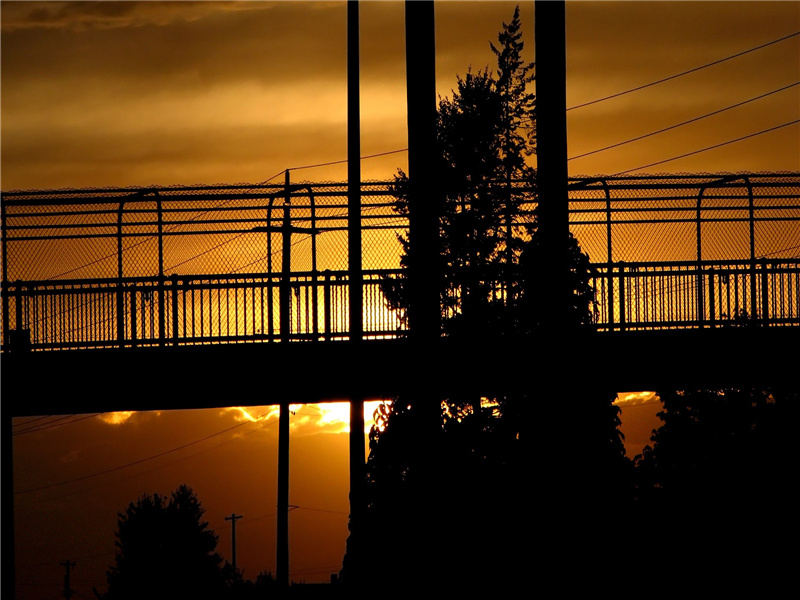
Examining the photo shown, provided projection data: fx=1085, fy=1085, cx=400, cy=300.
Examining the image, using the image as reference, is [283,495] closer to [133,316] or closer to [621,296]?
[133,316]

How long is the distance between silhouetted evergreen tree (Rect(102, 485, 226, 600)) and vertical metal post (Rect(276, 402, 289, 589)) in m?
43.1

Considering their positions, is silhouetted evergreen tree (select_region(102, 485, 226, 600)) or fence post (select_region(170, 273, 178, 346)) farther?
silhouetted evergreen tree (select_region(102, 485, 226, 600))

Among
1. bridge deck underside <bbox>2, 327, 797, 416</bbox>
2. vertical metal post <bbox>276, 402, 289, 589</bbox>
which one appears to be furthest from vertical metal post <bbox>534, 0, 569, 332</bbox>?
vertical metal post <bbox>276, 402, 289, 589</bbox>

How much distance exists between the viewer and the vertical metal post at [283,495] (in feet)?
74.3

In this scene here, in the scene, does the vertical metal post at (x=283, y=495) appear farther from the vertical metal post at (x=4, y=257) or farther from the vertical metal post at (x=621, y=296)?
the vertical metal post at (x=621, y=296)

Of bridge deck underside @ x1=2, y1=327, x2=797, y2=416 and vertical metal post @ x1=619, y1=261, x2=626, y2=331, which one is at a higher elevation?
vertical metal post @ x1=619, y1=261, x2=626, y2=331

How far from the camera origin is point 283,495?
906 inches

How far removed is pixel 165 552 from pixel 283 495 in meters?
49.9

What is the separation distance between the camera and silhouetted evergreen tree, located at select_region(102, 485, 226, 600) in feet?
219

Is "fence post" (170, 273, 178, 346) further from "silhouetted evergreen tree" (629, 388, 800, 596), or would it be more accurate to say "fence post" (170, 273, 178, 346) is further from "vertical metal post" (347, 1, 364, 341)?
"silhouetted evergreen tree" (629, 388, 800, 596)

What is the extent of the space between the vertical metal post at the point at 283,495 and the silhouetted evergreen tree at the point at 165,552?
43.1 metres

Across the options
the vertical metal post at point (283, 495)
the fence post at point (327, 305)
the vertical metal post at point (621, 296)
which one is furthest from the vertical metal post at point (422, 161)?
the vertical metal post at point (283, 495)

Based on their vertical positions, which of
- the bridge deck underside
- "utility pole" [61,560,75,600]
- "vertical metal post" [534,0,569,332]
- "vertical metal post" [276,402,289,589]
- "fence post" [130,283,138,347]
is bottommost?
"utility pole" [61,560,75,600]

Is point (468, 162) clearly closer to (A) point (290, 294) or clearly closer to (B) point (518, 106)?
(B) point (518, 106)
